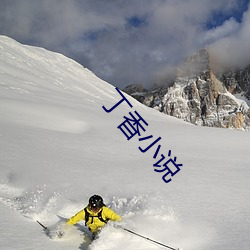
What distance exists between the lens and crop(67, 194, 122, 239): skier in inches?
230

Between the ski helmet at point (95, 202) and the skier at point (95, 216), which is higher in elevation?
the ski helmet at point (95, 202)

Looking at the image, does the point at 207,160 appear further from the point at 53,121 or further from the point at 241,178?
the point at 53,121

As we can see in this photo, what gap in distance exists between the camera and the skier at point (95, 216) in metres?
5.84

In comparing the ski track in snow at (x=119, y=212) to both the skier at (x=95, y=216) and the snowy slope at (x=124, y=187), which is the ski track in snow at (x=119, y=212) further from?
the skier at (x=95, y=216)

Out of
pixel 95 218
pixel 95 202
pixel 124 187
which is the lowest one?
pixel 95 218

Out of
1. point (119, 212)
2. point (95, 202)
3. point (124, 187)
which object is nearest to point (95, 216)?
point (95, 202)

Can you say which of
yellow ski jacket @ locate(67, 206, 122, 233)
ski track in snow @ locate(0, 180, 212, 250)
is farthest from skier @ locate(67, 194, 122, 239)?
ski track in snow @ locate(0, 180, 212, 250)

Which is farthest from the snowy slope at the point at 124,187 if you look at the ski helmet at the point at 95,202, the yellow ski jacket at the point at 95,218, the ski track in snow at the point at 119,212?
the ski helmet at the point at 95,202

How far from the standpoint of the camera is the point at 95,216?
592 centimetres

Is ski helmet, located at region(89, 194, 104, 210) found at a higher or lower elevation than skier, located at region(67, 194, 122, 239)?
higher

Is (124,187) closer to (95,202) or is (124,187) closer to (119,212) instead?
(119,212)

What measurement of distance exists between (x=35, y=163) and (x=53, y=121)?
26.0ft

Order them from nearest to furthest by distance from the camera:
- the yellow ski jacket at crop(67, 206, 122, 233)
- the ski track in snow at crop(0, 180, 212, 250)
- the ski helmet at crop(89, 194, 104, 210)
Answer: the ski track in snow at crop(0, 180, 212, 250) < the ski helmet at crop(89, 194, 104, 210) < the yellow ski jacket at crop(67, 206, 122, 233)

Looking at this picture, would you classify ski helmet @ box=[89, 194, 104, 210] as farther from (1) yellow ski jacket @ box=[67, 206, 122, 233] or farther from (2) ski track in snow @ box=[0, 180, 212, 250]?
(2) ski track in snow @ box=[0, 180, 212, 250]
